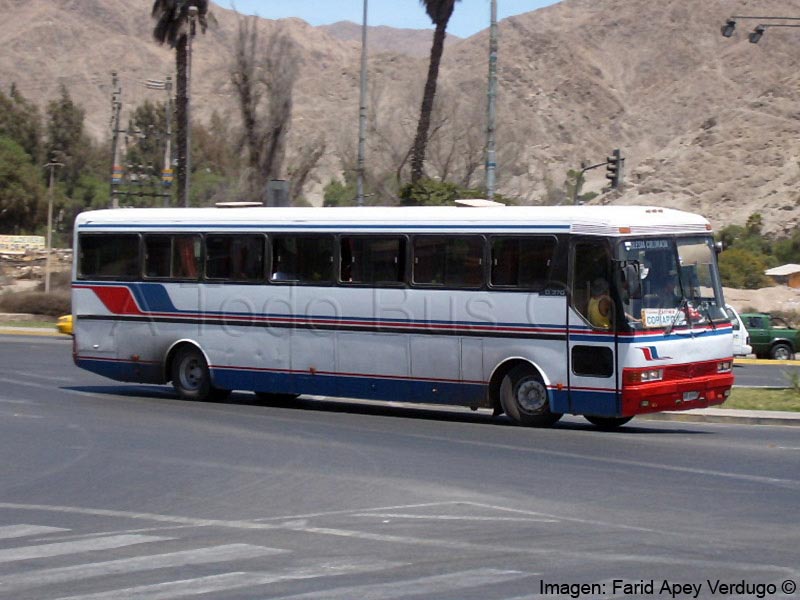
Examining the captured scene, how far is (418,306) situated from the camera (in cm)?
1975

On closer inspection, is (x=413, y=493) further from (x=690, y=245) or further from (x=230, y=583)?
(x=690, y=245)

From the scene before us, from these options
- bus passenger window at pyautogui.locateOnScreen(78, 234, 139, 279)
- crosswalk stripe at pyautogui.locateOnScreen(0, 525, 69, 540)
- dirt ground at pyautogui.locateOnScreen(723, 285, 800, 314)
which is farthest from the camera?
dirt ground at pyautogui.locateOnScreen(723, 285, 800, 314)

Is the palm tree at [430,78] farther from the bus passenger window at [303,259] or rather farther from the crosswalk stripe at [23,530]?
the crosswalk stripe at [23,530]

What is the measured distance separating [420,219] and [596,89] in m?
134

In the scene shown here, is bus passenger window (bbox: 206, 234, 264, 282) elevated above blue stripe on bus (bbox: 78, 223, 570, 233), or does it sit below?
below

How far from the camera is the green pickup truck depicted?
45.9 m

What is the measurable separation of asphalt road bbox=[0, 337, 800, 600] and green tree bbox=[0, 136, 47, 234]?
80.1 metres

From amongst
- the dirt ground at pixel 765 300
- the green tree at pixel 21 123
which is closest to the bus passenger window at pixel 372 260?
the dirt ground at pixel 765 300

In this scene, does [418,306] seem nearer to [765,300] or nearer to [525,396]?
[525,396]

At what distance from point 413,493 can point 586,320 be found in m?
6.10

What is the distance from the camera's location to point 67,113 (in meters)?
122

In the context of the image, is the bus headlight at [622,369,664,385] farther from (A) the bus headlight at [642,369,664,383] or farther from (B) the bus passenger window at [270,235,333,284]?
(B) the bus passenger window at [270,235,333,284]

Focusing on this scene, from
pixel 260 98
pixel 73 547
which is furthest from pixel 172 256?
pixel 260 98

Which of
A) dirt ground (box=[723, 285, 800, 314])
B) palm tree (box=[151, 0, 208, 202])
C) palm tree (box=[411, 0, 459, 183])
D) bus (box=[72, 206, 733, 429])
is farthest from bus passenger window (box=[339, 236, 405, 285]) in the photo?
dirt ground (box=[723, 285, 800, 314])
